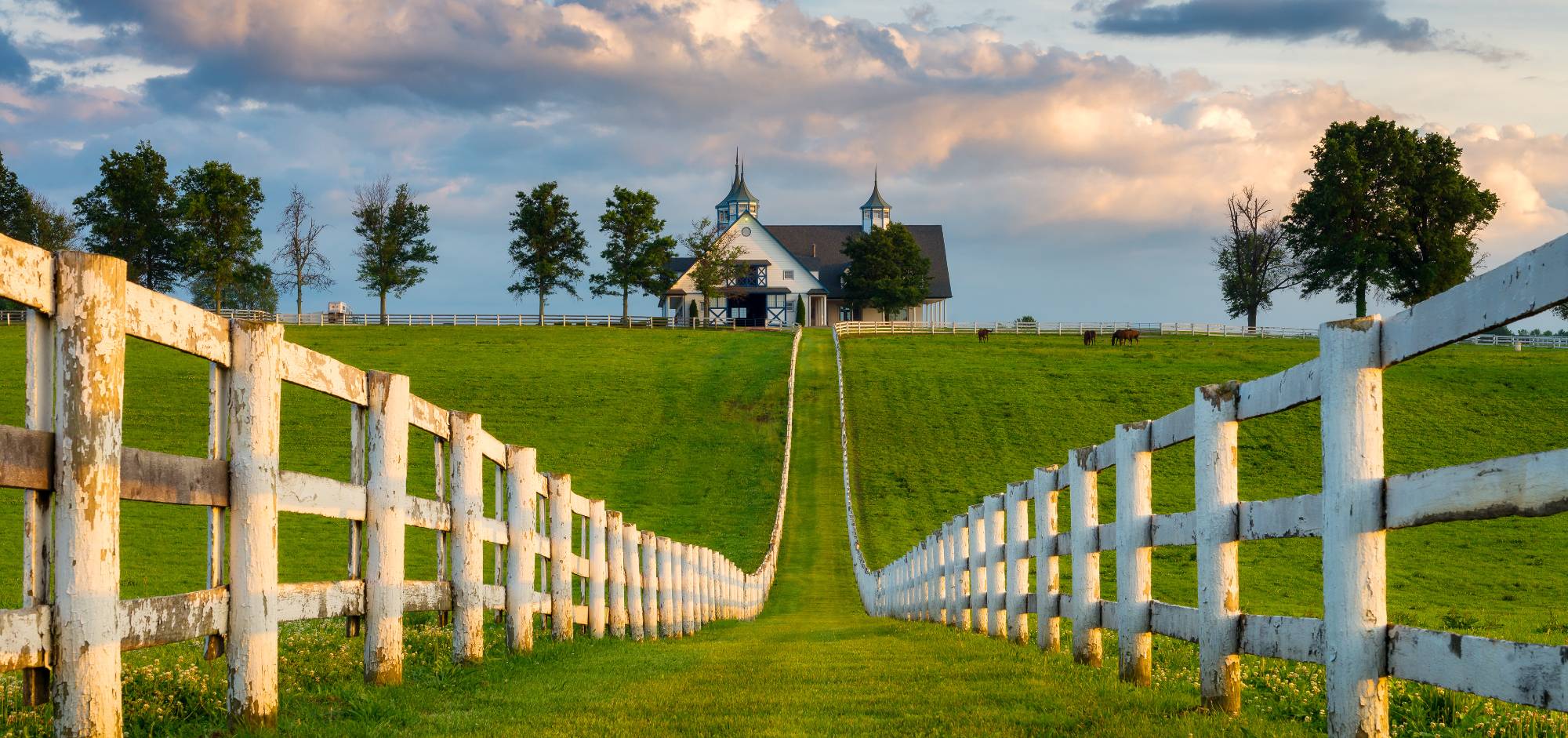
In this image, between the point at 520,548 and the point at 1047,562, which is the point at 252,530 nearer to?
the point at 520,548

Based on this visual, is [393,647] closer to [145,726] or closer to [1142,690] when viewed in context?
[145,726]

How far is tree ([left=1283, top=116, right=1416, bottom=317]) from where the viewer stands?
299 feet

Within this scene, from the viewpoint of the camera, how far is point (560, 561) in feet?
37.3

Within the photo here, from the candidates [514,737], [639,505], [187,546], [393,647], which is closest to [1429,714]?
[514,737]

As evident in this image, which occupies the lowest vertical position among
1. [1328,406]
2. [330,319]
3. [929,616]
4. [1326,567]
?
[929,616]

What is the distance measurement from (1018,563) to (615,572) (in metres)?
→ 4.14

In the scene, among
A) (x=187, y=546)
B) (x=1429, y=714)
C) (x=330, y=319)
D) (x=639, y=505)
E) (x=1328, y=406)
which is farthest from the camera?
(x=330, y=319)

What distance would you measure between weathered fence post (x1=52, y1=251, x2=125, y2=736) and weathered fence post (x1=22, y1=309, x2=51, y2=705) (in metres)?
0.05

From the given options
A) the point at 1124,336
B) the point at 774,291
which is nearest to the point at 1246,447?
the point at 1124,336

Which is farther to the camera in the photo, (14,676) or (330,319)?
(330,319)

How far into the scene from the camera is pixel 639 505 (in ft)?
134

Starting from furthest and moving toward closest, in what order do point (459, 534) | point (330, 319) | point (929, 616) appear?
point (330, 319), point (929, 616), point (459, 534)

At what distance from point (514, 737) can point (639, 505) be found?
34887 millimetres

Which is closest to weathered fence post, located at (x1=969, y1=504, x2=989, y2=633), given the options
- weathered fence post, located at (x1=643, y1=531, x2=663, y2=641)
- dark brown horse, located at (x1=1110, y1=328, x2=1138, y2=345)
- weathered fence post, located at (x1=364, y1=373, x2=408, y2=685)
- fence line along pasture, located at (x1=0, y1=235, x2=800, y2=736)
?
weathered fence post, located at (x1=643, y1=531, x2=663, y2=641)
